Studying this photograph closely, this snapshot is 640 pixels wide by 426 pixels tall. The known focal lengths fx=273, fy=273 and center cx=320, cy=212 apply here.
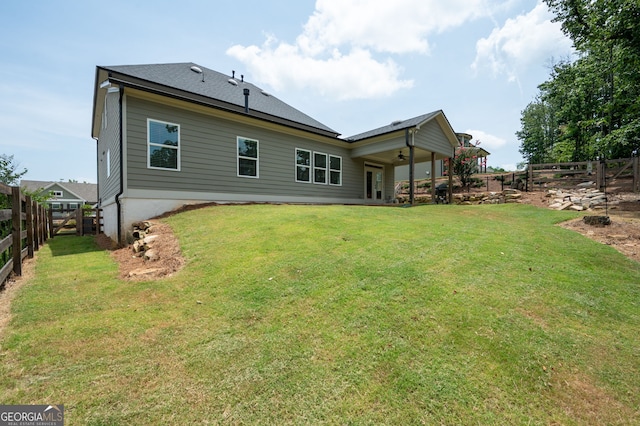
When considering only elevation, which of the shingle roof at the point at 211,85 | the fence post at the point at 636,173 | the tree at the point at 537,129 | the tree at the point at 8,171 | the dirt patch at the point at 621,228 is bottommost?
the dirt patch at the point at 621,228

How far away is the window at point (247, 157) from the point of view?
10.4m

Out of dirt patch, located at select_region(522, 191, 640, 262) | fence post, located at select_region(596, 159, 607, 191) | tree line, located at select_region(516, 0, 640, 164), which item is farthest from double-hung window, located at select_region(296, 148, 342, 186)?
fence post, located at select_region(596, 159, 607, 191)

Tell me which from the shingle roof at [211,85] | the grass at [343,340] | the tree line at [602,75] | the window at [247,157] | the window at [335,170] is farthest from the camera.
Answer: the window at [335,170]

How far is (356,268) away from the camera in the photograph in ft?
13.0

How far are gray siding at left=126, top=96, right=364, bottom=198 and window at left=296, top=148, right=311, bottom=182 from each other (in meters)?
0.25

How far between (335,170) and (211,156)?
6377 millimetres

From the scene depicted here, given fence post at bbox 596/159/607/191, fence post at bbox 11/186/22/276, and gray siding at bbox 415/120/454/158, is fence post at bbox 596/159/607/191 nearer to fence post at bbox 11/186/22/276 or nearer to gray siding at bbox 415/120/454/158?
gray siding at bbox 415/120/454/158

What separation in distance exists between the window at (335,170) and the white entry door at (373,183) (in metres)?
2.15

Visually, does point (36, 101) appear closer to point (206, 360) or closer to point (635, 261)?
point (206, 360)

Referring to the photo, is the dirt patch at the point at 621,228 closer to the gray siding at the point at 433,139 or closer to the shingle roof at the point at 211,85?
the gray siding at the point at 433,139

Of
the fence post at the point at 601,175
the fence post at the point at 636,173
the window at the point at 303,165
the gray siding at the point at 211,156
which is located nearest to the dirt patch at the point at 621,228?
the fence post at the point at 636,173

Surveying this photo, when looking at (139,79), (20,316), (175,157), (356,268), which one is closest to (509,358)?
(356,268)

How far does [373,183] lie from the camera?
54.1ft

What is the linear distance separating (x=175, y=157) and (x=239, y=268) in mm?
6340
